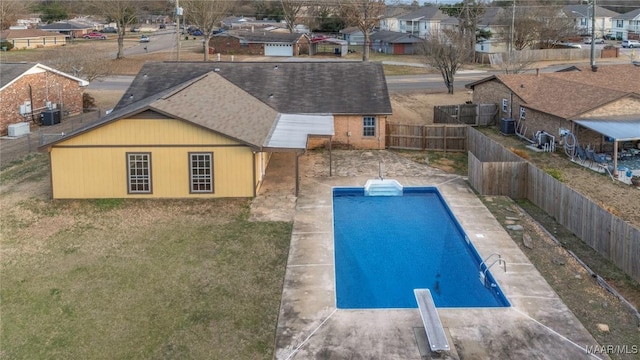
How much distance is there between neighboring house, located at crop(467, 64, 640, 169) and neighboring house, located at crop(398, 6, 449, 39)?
182 ft

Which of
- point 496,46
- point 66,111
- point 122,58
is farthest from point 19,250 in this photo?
point 496,46

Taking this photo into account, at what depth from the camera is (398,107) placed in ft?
142

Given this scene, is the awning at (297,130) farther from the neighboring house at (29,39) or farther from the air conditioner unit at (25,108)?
the neighboring house at (29,39)

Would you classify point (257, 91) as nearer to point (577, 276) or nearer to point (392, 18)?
point (577, 276)

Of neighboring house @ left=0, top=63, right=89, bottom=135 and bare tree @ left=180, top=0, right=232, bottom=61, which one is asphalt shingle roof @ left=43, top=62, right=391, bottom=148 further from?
bare tree @ left=180, top=0, right=232, bottom=61

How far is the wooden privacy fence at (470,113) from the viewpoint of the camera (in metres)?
37.6

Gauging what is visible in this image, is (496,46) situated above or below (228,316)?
above

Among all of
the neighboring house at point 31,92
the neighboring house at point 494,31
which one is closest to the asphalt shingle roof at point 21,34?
the neighboring house at point 31,92

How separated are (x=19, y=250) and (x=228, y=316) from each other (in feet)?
26.6

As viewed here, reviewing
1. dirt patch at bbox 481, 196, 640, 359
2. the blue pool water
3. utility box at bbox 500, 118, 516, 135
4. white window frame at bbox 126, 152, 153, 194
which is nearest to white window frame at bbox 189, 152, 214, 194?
white window frame at bbox 126, 152, 153, 194

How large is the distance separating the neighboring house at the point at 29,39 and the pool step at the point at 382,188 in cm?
7458

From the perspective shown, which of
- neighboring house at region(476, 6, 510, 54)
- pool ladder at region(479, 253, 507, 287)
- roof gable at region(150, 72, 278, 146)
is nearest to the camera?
pool ladder at region(479, 253, 507, 287)

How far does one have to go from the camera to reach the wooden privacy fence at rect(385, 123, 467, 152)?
31.3 m

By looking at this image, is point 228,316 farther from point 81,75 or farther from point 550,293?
point 81,75
